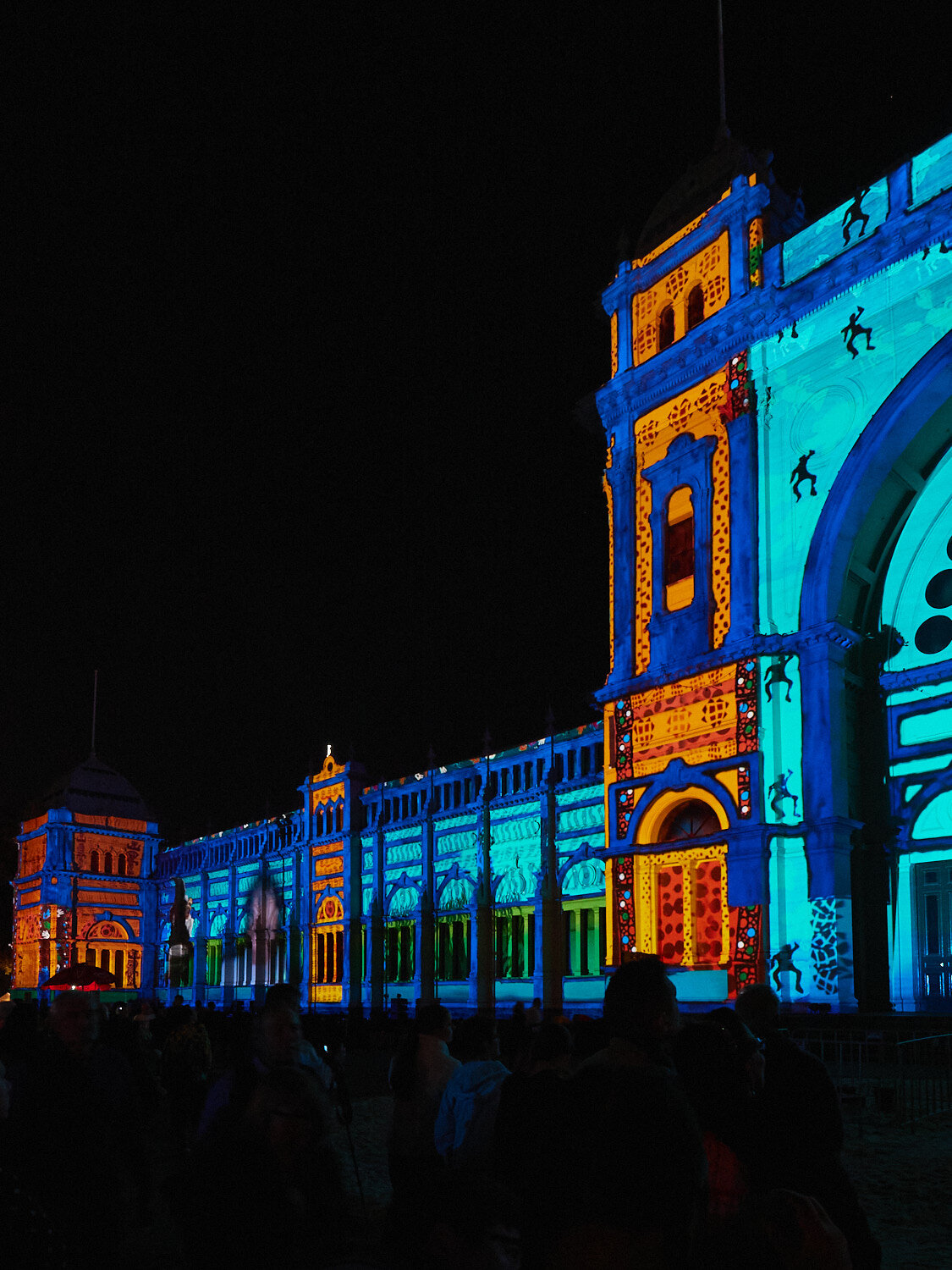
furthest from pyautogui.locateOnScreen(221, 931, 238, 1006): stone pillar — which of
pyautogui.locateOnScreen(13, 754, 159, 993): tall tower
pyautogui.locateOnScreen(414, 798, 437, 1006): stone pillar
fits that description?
pyautogui.locateOnScreen(414, 798, 437, 1006): stone pillar

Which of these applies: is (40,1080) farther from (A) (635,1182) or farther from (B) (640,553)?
(B) (640,553)

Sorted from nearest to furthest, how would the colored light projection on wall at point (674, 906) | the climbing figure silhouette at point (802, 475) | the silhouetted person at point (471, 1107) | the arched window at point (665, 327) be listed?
the silhouetted person at point (471, 1107) < the colored light projection on wall at point (674, 906) < the climbing figure silhouette at point (802, 475) < the arched window at point (665, 327)

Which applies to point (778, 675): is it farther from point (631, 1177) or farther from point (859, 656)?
point (631, 1177)

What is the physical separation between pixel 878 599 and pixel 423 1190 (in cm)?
2172

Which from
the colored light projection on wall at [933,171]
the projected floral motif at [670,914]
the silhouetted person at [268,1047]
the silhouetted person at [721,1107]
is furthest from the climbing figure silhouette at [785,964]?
the silhouetted person at [721,1107]

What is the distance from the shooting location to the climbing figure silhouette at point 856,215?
22.6 metres

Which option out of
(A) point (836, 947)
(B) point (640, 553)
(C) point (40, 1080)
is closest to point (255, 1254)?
(C) point (40, 1080)

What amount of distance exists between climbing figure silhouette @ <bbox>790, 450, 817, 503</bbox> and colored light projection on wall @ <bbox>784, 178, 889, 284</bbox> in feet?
11.6

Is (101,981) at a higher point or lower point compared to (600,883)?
lower

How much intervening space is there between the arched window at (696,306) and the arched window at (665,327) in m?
0.68

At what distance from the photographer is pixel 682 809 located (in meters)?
24.0

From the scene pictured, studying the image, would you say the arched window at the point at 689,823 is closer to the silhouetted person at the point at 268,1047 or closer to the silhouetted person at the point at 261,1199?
the silhouetted person at the point at 268,1047

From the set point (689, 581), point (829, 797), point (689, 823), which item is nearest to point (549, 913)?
point (689, 823)

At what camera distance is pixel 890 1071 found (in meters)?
17.4
